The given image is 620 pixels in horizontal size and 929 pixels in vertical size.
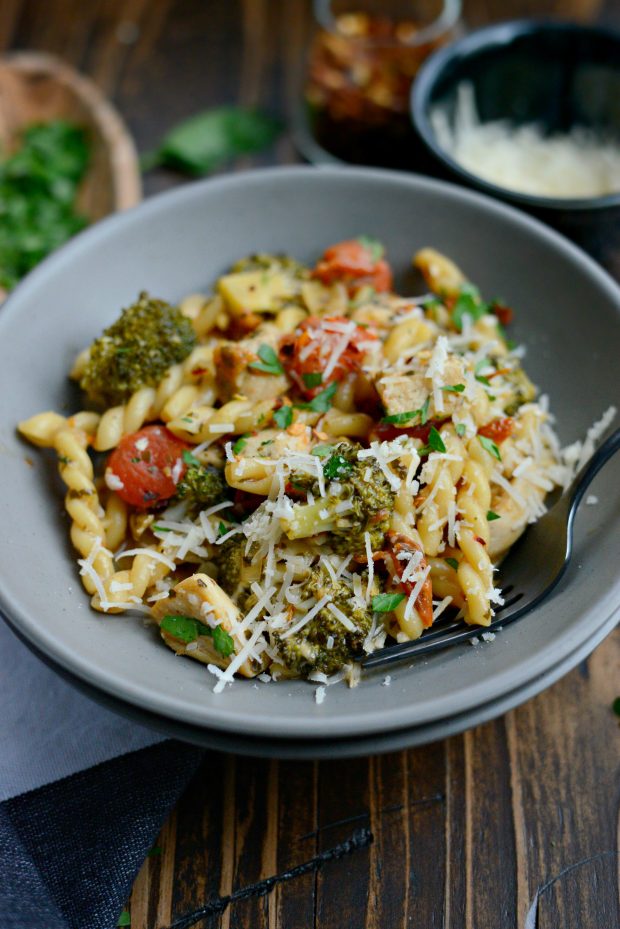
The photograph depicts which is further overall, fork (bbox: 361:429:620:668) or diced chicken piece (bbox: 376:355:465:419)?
diced chicken piece (bbox: 376:355:465:419)

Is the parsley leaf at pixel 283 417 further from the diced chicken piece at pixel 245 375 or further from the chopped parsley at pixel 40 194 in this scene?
the chopped parsley at pixel 40 194

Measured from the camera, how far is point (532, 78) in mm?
4875

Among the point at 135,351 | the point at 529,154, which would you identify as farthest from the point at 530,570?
the point at 529,154

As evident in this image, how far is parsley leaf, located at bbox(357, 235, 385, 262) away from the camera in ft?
12.4

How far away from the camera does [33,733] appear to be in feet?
10.2

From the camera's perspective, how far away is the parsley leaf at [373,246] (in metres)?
3.78

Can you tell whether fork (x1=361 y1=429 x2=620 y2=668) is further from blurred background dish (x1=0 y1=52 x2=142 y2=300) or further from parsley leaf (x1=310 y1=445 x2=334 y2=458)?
blurred background dish (x1=0 y1=52 x2=142 y2=300)

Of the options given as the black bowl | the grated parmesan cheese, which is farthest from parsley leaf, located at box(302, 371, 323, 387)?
the grated parmesan cheese

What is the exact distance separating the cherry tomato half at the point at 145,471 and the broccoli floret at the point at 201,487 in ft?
0.22

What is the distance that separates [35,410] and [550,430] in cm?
187

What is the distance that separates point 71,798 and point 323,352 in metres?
1.67

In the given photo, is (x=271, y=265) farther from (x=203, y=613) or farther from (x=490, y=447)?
(x=203, y=613)

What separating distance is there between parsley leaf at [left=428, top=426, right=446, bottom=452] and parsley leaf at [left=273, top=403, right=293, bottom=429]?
0.48 m

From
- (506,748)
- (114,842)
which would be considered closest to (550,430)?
(506,748)
